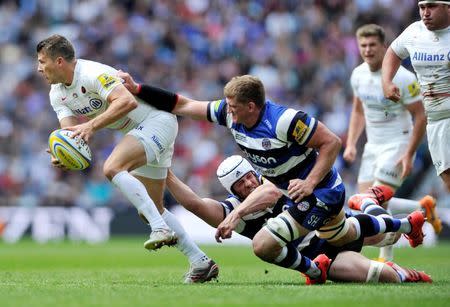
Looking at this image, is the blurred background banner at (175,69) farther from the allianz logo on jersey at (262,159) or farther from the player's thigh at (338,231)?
the allianz logo on jersey at (262,159)

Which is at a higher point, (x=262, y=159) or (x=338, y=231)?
(x=262, y=159)

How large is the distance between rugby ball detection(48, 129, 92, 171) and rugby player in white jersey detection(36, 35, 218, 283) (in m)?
0.07

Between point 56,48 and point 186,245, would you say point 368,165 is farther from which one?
point 56,48

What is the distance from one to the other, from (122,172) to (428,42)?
305cm

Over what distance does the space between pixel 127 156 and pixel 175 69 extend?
13.4m

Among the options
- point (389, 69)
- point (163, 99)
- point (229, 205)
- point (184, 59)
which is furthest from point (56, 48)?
point (184, 59)

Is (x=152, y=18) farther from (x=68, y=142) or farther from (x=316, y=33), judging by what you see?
(x=68, y=142)

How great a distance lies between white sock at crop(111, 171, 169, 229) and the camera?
8.18 meters

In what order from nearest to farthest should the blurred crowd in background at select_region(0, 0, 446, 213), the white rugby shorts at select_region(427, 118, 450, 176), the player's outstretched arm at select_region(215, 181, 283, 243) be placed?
the player's outstretched arm at select_region(215, 181, 283, 243), the white rugby shorts at select_region(427, 118, 450, 176), the blurred crowd in background at select_region(0, 0, 446, 213)

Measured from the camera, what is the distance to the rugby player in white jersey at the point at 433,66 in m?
8.52

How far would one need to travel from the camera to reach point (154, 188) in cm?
899

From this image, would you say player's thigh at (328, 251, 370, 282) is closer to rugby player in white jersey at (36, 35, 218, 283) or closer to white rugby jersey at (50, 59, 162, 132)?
rugby player in white jersey at (36, 35, 218, 283)

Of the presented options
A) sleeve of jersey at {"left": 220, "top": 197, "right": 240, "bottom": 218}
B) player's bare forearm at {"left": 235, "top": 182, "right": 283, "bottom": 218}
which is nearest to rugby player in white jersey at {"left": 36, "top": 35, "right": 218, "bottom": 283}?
sleeve of jersey at {"left": 220, "top": 197, "right": 240, "bottom": 218}

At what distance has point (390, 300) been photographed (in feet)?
21.5
